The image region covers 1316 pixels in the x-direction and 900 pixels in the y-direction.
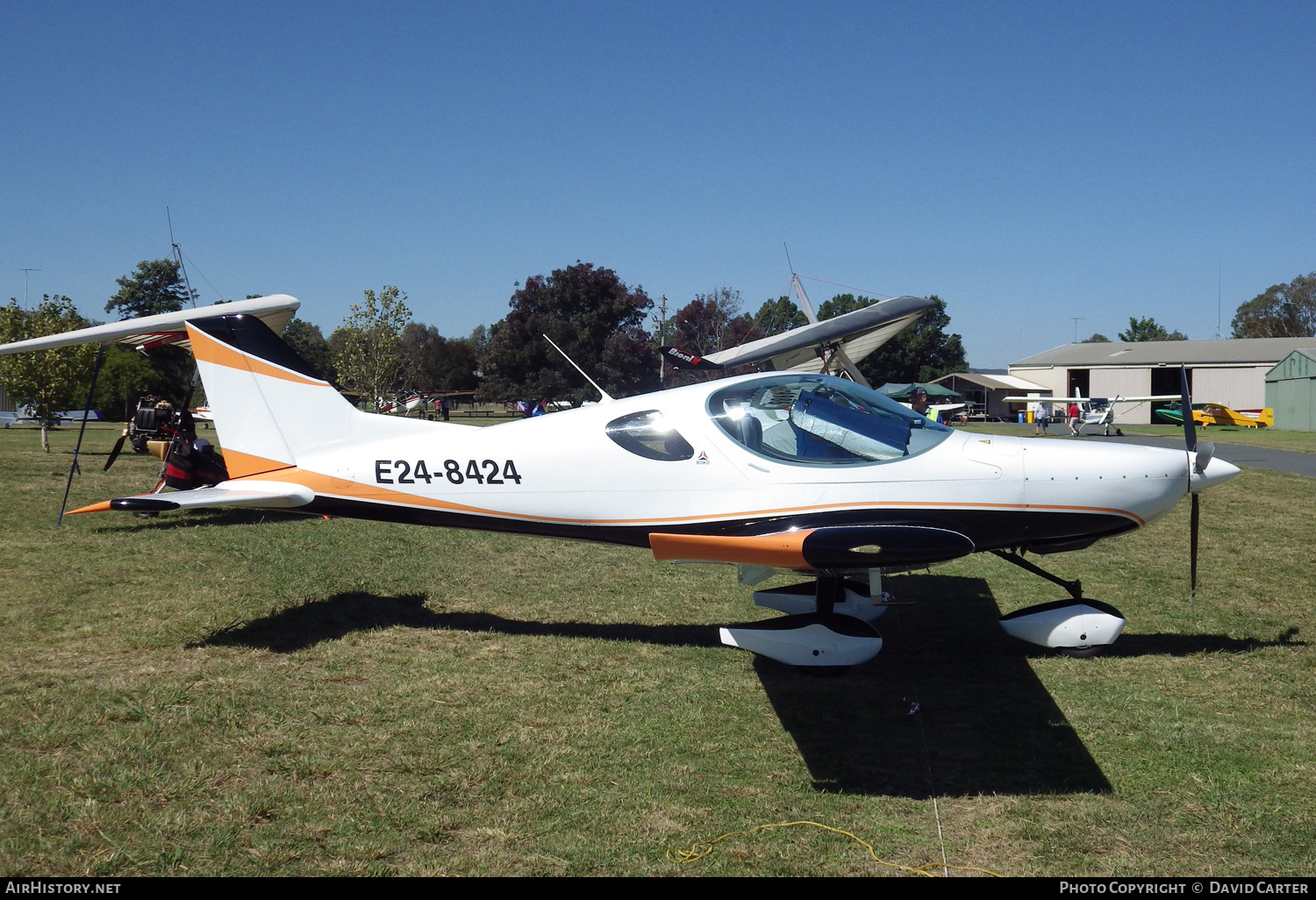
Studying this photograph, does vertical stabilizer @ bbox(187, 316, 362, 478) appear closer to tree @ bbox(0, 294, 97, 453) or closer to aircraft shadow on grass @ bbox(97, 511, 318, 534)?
aircraft shadow on grass @ bbox(97, 511, 318, 534)

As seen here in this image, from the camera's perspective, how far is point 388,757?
4.38m

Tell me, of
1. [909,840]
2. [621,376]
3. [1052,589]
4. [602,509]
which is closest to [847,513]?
[602,509]

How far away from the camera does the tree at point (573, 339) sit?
48438 mm

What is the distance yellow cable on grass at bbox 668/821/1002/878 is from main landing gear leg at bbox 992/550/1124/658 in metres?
2.99

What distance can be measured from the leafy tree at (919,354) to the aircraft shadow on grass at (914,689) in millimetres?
64382

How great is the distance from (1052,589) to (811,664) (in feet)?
13.3

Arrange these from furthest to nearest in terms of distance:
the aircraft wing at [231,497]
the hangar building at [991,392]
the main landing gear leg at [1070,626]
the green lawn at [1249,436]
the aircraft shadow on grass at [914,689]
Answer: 1. the hangar building at [991,392]
2. the green lawn at [1249,436]
3. the main landing gear leg at [1070,626]
4. the aircraft wing at [231,497]
5. the aircraft shadow on grass at [914,689]

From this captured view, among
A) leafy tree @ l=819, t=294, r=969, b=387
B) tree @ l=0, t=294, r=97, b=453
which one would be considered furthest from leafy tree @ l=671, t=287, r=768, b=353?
tree @ l=0, t=294, r=97, b=453

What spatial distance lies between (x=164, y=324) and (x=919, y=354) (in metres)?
71.9

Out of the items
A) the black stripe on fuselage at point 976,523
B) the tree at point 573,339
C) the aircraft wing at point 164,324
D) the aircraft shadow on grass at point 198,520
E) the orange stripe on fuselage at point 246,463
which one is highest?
the tree at point 573,339

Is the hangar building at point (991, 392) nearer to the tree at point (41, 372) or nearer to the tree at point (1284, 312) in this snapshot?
the tree at point (1284, 312)

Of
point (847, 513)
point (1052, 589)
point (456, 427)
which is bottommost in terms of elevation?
point (1052, 589)

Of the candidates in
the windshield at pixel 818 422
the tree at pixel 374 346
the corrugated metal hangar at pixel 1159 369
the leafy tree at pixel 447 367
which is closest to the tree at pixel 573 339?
the tree at pixel 374 346

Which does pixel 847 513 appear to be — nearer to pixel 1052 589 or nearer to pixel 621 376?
pixel 1052 589
